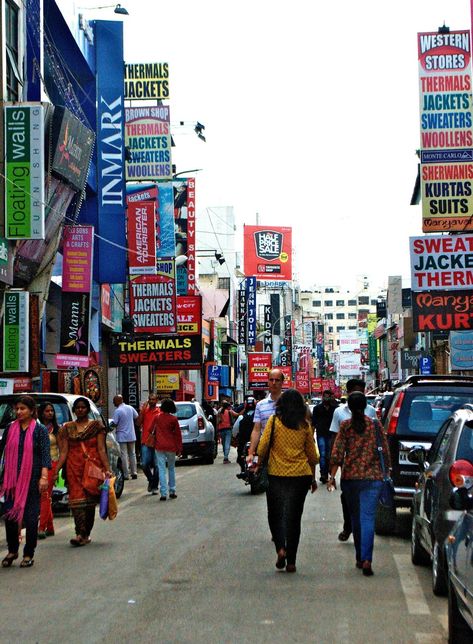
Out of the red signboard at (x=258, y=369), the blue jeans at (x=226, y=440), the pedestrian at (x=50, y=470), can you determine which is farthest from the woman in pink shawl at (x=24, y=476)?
the red signboard at (x=258, y=369)

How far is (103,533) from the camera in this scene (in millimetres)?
13328

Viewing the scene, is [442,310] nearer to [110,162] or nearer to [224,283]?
[110,162]

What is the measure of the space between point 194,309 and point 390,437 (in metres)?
27.9

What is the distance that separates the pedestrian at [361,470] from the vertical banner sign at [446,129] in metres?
22.6

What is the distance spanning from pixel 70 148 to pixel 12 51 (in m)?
2.52

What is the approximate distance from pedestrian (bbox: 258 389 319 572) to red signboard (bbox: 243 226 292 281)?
9952 centimetres

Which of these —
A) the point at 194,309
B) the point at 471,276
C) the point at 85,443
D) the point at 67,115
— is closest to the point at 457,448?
the point at 85,443

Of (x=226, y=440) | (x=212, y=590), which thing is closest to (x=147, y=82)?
(x=226, y=440)

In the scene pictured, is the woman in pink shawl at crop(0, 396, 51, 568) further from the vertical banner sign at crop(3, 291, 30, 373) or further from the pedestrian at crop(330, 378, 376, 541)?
the vertical banner sign at crop(3, 291, 30, 373)

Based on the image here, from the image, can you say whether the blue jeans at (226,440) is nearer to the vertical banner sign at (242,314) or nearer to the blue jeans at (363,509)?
the blue jeans at (363,509)

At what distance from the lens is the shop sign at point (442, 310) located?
96.6 ft

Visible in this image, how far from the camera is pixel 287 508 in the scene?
31.8 feet

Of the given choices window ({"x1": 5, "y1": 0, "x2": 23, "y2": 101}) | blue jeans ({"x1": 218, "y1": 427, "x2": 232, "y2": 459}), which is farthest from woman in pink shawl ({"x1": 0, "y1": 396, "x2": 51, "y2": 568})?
blue jeans ({"x1": 218, "y1": 427, "x2": 232, "y2": 459})

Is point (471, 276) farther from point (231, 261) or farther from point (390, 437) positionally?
point (231, 261)
